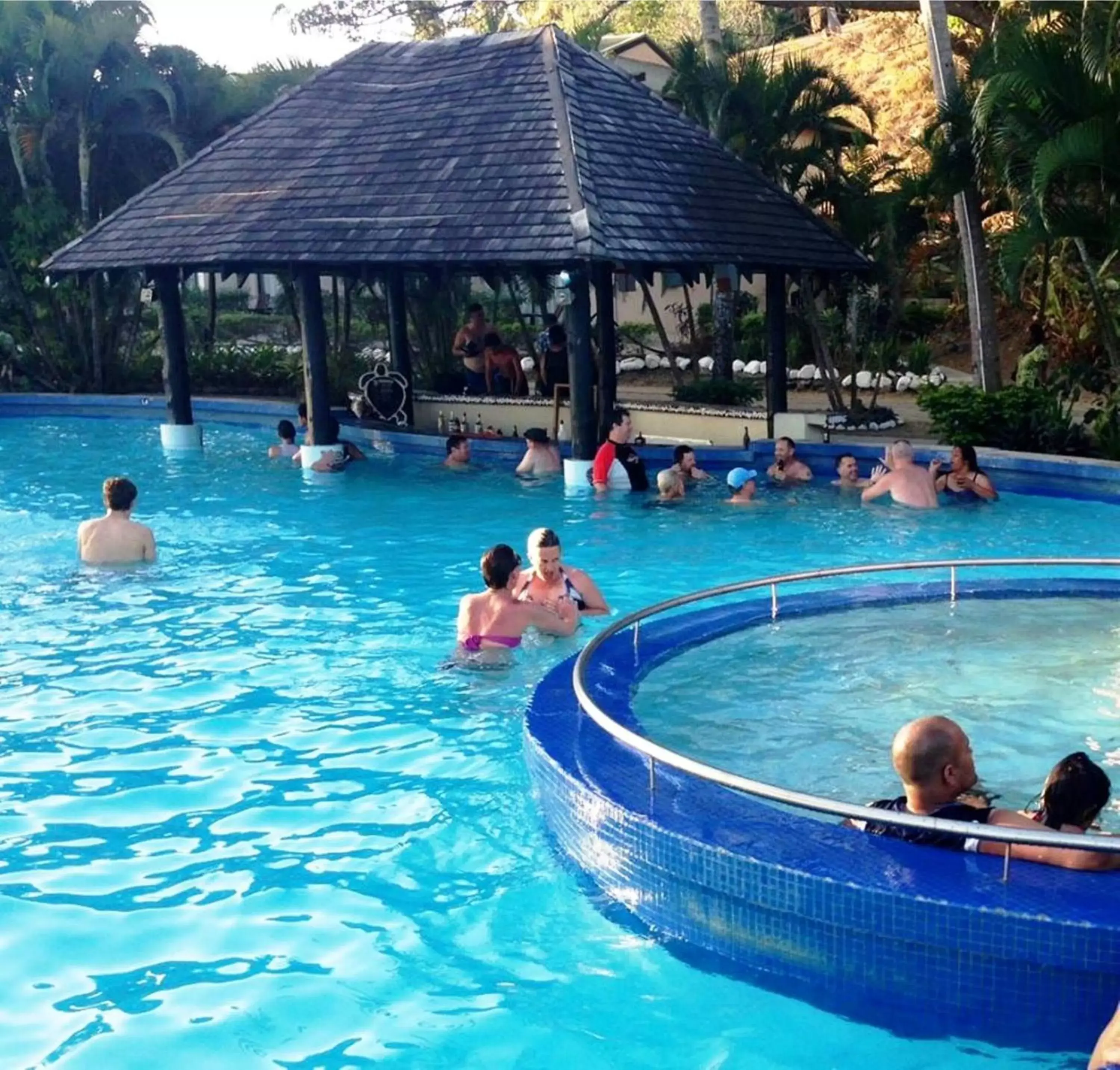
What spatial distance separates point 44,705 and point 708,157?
43.6 feet

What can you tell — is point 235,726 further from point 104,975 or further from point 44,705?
point 104,975

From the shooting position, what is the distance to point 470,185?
16969mm

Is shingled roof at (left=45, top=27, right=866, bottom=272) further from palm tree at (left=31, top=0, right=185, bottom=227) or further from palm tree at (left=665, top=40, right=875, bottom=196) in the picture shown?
palm tree at (left=31, top=0, right=185, bottom=227)

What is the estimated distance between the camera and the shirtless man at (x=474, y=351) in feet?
71.6

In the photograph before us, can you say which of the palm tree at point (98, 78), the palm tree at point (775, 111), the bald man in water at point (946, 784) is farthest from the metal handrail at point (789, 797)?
the palm tree at point (98, 78)

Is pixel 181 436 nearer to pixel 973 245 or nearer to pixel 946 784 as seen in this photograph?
pixel 973 245

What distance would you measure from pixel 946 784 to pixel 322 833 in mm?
2932

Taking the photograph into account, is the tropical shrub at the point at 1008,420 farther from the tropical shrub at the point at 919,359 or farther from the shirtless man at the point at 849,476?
the tropical shrub at the point at 919,359

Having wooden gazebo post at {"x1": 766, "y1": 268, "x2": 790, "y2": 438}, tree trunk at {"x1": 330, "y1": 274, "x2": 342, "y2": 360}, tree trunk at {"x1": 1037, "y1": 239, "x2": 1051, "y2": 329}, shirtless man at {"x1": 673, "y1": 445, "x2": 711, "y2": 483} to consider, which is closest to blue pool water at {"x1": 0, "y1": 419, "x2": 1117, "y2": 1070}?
shirtless man at {"x1": 673, "y1": 445, "x2": 711, "y2": 483}

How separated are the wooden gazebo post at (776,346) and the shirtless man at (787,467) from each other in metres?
2.27

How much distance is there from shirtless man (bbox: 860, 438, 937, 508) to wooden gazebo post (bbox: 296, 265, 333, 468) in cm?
753

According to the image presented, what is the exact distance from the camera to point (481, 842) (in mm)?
6203

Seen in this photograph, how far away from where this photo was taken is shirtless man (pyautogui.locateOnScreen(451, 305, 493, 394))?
71.6 ft

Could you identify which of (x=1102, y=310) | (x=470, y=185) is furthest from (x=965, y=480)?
(x=470, y=185)
